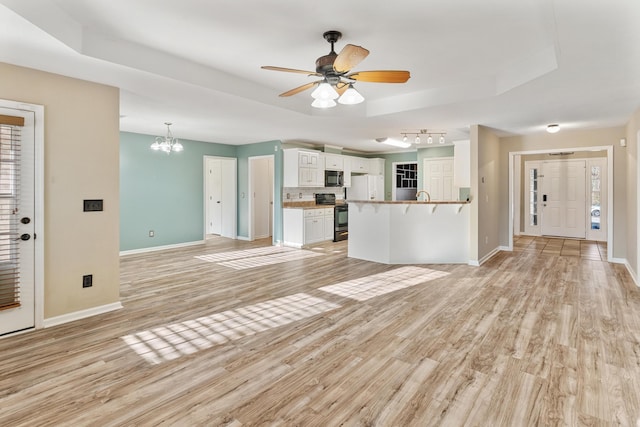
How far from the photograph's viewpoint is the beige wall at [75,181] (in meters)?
3.15

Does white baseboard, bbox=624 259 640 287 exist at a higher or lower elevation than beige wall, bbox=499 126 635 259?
lower

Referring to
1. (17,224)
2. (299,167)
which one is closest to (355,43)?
(17,224)

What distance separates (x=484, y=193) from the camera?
6.11 m

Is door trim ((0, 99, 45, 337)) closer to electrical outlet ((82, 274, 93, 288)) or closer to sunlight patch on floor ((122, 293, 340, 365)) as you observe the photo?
electrical outlet ((82, 274, 93, 288))

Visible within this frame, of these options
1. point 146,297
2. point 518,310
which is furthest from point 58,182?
point 518,310

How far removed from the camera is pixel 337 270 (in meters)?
5.40

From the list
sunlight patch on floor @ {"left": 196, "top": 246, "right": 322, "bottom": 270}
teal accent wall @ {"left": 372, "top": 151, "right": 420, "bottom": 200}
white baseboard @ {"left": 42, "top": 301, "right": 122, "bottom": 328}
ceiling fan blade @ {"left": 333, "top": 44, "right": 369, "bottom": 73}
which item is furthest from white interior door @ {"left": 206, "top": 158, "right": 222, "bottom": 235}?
ceiling fan blade @ {"left": 333, "top": 44, "right": 369, "bottom": 73}

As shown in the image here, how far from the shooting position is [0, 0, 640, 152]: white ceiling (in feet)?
8.02

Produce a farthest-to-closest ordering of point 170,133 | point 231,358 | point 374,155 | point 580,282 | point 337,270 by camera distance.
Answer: point 374,155 < point 170,133 < point 337,270 < point 580,282 < point 231,358

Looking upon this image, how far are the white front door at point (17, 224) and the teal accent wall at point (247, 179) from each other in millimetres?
4953

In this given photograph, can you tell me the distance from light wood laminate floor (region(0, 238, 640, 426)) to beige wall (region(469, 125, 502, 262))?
4.07ft

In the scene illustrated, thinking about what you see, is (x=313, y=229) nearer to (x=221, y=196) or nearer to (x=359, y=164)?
(x=359, y=164)

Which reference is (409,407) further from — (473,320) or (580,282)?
(580,282)

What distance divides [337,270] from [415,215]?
164 cm
